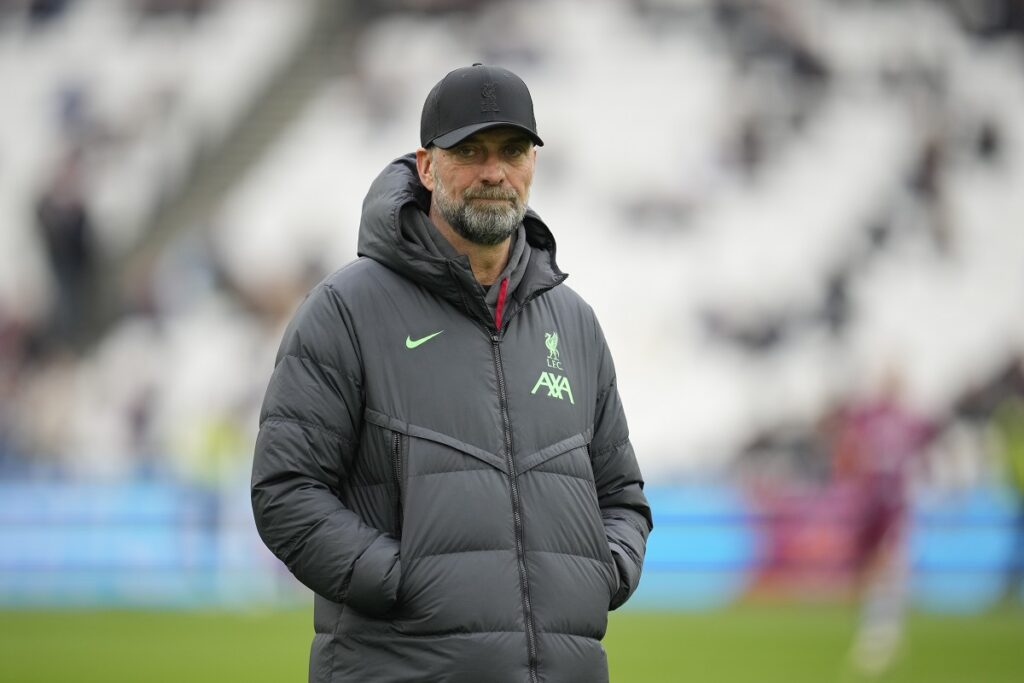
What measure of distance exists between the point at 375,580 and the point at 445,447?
284 mm

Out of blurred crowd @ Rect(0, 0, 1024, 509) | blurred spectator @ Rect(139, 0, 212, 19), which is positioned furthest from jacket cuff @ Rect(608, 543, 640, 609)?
blurred spectator @ Rect(139, 0, 212, 19)

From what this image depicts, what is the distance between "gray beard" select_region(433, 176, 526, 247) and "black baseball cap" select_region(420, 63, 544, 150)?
112mm

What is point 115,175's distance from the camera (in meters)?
19.9

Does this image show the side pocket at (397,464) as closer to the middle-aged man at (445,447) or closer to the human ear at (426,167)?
the middle-aged man at (445,447)

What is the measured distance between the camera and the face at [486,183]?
10.5 feet

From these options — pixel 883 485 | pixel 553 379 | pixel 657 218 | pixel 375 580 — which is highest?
pixel 657 218

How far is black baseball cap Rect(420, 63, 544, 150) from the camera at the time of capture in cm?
316

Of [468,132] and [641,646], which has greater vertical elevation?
[641,646]

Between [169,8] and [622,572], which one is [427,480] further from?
[169,8]

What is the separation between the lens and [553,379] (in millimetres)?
3285

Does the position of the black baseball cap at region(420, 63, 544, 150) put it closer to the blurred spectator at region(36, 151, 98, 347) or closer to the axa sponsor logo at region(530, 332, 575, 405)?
the axa sponsor logo at region(530, 332, 575, 405)

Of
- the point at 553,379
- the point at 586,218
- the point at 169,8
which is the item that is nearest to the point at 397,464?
the point at 553,379

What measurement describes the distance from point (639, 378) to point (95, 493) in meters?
6.01

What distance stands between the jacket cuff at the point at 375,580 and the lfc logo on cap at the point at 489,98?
84cm
